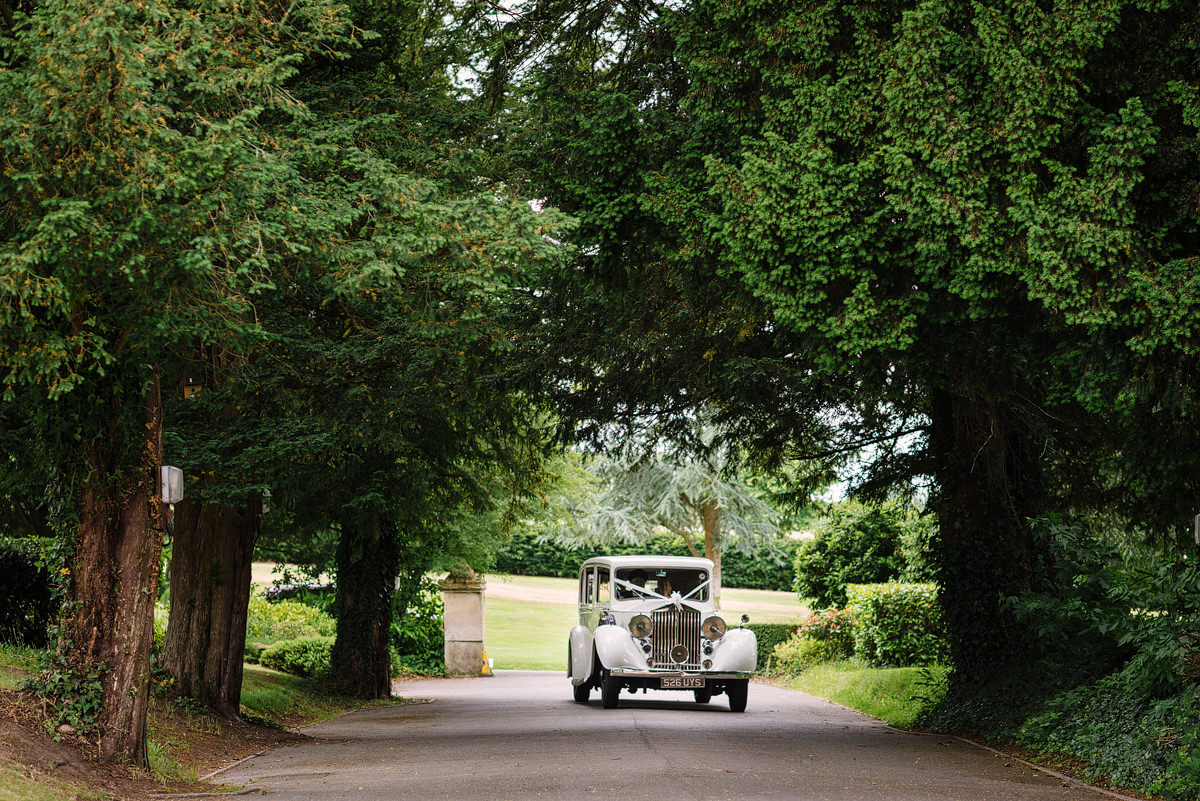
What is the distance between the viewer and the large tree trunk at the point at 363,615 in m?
20.6

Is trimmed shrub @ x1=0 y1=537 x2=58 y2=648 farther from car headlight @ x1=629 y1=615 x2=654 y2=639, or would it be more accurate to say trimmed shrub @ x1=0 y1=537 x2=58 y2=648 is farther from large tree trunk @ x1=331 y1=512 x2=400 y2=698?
car headlight @ x1=629 y1=615 x2=654 y2=639

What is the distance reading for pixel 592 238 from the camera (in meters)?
10.0

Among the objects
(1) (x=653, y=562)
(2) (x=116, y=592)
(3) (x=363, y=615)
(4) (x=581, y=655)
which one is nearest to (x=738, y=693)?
(1) (x=653, y=562)

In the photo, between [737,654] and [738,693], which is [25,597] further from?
[738,693]

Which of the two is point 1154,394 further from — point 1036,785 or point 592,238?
point 592,238

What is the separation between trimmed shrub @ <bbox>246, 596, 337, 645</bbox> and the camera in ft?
83.7

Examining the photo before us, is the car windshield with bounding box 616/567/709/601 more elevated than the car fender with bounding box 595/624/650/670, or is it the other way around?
the car windshield with bounding box 616/567/709/601

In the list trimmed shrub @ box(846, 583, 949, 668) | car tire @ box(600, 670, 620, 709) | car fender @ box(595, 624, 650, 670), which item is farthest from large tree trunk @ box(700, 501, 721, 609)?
car fender @ box(595, 624, 650, 670)

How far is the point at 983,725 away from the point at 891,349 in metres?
6.40

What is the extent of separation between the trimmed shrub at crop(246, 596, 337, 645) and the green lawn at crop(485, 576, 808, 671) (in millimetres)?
8890

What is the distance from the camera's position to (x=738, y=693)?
1664 centimetres

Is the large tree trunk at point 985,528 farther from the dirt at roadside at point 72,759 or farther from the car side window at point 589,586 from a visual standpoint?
the dirt at roadside at point 72,759

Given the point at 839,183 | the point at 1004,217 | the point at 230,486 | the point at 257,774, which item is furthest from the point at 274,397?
the point at 1004,217

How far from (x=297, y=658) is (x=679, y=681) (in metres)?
9.54
